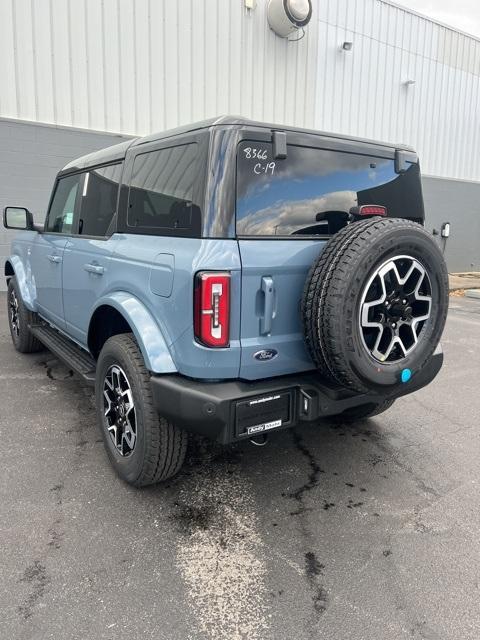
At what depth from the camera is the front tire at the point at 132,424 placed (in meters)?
2.63

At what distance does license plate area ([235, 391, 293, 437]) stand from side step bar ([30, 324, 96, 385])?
1368 mm

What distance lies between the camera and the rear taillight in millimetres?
2289

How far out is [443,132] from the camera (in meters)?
15.0

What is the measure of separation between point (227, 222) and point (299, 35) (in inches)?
434

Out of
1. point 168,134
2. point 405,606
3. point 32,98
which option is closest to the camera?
point 405,606

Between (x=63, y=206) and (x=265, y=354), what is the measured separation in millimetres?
2770

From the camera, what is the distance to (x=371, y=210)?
2.83 m

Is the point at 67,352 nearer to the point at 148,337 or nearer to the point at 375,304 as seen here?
the point at 148,337

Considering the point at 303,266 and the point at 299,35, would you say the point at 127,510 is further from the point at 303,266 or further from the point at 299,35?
the point at 299,35

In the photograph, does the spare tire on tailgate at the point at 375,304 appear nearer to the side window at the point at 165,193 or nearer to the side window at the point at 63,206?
the side window at the point at 165,193

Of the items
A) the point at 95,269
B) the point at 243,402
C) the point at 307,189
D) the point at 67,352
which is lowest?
the point at 67,352

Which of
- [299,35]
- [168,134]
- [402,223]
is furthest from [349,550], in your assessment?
[299,35]

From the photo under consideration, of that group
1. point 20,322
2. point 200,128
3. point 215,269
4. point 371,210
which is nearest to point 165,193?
point 200,128

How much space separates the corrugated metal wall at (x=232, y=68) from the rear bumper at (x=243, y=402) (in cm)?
854
